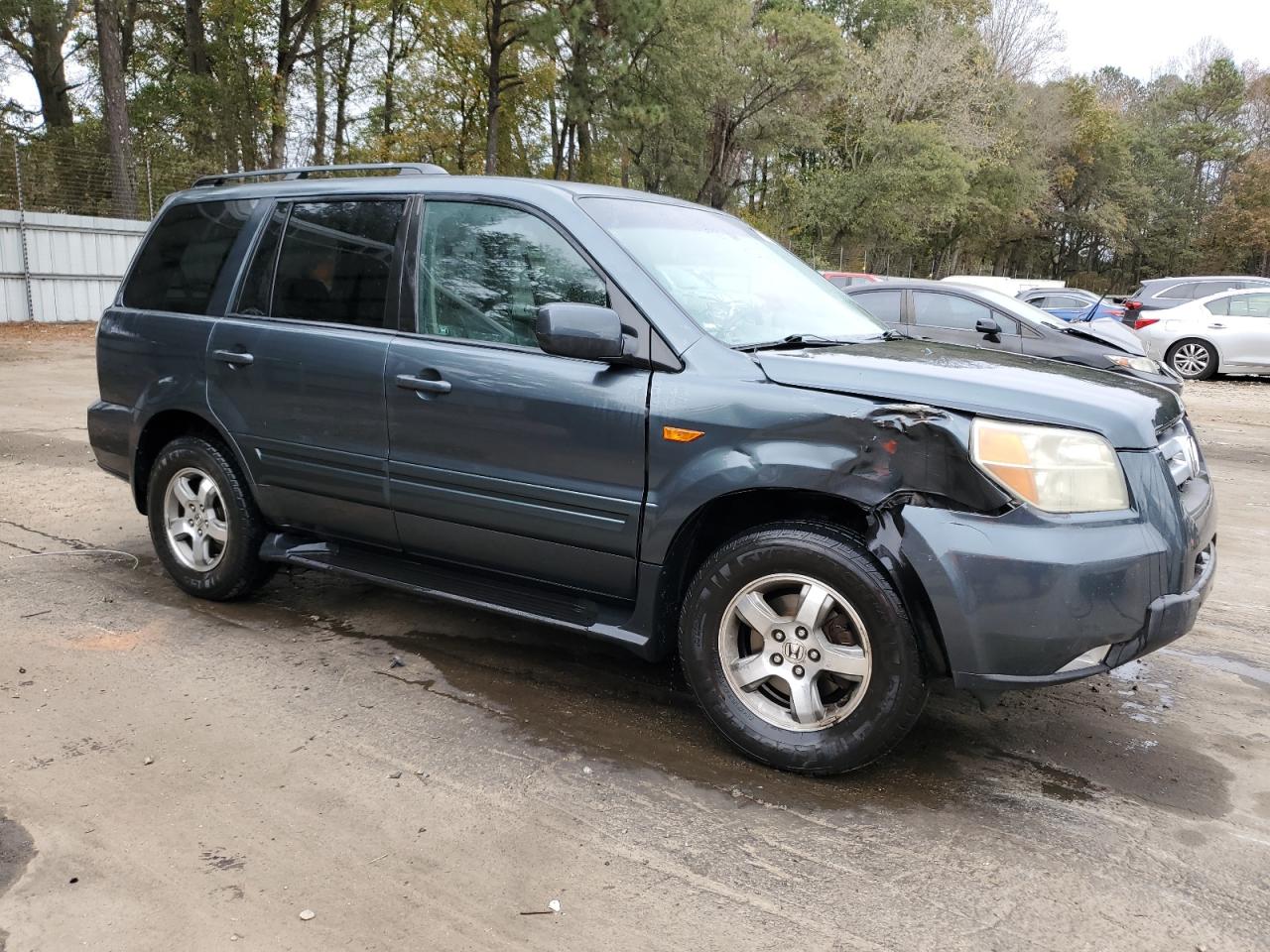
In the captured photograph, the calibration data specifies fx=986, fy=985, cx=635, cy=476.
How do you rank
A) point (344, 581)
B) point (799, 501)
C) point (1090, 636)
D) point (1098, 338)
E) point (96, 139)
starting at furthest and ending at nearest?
point (96, 139) < point (1098, 338) < point (344, 581) < point (799, 501) < point (1090, 636)

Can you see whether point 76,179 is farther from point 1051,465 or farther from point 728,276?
point 1051,465

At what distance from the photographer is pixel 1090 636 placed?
110 inches

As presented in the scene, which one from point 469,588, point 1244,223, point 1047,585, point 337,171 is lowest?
point 469,588

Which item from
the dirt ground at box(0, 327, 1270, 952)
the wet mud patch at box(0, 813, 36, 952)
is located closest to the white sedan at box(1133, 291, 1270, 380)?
the dirt ground at box(0, 327, 1270, 952)

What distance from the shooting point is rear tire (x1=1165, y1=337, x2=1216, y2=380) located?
1620 cm

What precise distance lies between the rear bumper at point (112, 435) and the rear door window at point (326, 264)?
97 centimetres

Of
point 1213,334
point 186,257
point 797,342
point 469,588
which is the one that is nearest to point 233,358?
point 186,257

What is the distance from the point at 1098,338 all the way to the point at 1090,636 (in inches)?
351

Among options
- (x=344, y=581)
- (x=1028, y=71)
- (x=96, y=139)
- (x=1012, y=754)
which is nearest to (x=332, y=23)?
(x=96, y=139)

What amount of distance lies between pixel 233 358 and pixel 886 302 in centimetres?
821

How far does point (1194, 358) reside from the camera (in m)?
16.3

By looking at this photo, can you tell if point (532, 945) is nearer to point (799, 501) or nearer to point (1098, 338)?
point (799, 501)

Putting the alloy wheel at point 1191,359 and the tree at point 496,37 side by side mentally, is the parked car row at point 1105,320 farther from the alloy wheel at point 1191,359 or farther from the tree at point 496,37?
the tree at point 496,37

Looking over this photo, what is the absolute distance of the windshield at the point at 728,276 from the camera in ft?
11.6
